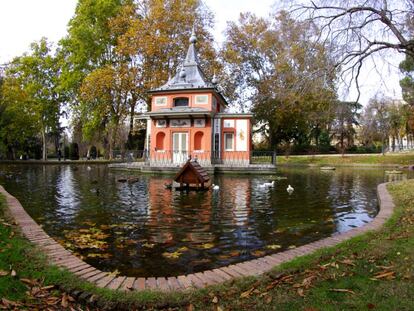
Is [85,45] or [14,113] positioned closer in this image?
[85,45]

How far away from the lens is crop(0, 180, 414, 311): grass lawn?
11.9 ft

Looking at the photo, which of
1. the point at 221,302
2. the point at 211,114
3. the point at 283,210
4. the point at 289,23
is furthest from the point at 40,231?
the point at 211,114

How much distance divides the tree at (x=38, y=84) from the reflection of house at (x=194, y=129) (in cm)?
1722

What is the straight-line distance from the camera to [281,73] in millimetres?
13945

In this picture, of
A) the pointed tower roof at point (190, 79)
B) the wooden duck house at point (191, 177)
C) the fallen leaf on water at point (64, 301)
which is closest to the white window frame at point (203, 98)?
the pointed tower roof at point (190, 79)

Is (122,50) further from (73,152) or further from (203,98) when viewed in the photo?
(73,152)

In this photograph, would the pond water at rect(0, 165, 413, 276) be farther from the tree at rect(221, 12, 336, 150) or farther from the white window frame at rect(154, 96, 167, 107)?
the white window frame at rect(154, 96, 167, 107)

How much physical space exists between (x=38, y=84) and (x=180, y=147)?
22.3m

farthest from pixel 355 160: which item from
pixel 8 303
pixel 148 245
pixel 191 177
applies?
pixel 8 303

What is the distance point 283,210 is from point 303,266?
579 centimetres

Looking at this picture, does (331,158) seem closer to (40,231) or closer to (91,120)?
(91,120)

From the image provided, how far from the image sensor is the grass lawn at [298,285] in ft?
11.9

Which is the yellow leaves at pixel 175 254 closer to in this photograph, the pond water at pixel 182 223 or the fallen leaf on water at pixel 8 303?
the pond water at pixel 182 223

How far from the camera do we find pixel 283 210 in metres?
10.4
